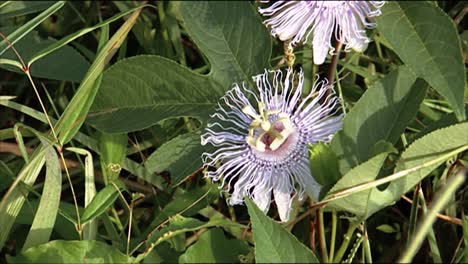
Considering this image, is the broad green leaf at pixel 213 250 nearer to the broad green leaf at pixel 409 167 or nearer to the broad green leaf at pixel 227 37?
the broad green leaf at pixel 409 167

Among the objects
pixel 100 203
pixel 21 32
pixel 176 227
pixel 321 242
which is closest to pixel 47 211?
pixel 100 203

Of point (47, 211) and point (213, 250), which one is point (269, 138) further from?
point (47, 211)

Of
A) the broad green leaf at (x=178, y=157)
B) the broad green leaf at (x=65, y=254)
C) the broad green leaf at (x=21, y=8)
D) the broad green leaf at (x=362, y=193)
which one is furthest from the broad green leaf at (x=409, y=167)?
the broad green leaf at (x=21, y=8)

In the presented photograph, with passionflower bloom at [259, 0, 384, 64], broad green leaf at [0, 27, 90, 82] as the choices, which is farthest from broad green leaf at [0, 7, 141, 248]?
passionflower bloom at [259, 0, 384, 64]

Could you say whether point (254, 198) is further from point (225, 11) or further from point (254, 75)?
point (225, 11)

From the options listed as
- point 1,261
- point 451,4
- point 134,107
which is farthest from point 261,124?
point 451,4
